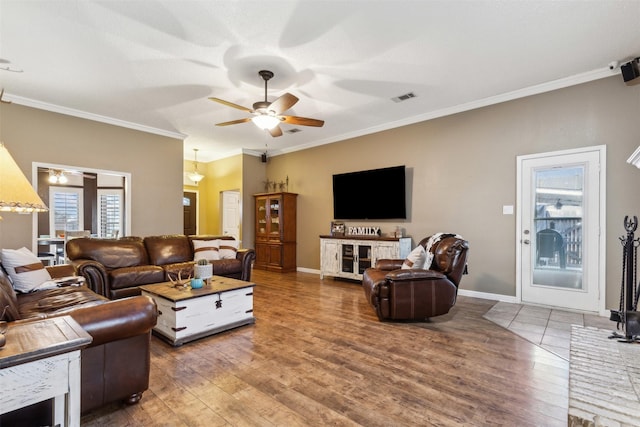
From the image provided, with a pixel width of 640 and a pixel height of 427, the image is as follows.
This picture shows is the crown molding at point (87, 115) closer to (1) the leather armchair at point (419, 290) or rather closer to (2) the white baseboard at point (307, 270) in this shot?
(2) the white baseboard at point (307, 270)

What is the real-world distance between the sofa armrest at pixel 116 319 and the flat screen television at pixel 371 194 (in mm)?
4181

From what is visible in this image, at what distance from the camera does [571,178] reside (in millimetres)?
3750

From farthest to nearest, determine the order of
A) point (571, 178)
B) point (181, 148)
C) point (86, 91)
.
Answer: point (181, 148) < point (86, 91) < point (571, 178)

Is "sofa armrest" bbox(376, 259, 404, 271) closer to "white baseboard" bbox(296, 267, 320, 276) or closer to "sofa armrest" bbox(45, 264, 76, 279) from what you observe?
"white baseboard" bbox(296, 267, 320, 276)

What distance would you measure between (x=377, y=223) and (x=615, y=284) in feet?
10.7

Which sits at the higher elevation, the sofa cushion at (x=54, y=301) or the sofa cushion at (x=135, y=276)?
the sofa cushion at (x=54, y=301)

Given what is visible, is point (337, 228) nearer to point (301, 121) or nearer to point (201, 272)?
point (301, 121)

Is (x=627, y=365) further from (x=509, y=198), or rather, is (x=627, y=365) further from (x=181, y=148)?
(x=181, y=148)

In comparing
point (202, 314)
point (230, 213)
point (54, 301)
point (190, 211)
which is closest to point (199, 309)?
point (202, 314)

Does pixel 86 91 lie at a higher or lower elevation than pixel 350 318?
higher

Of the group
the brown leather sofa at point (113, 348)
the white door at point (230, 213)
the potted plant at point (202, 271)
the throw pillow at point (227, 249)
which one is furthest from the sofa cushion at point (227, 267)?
the white door at point (230, 213)

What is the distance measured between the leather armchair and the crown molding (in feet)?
16.4

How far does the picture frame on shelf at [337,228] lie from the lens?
19.3 feet

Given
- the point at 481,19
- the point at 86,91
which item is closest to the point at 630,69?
the point at 481,19
